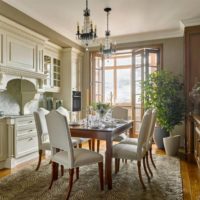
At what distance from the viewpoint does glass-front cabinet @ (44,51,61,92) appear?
194 inches

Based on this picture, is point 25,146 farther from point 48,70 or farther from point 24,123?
point 48,70

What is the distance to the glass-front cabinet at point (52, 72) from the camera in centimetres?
493

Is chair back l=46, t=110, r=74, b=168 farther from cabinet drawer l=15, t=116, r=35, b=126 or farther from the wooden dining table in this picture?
cabinet drawer l=15, t=116, r=35, b=126

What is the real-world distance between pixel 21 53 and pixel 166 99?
10.1 ft

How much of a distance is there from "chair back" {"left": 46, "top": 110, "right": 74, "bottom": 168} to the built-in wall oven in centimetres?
294

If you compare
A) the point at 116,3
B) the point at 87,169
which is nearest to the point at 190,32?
the point at 116,3

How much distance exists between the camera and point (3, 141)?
3445mm

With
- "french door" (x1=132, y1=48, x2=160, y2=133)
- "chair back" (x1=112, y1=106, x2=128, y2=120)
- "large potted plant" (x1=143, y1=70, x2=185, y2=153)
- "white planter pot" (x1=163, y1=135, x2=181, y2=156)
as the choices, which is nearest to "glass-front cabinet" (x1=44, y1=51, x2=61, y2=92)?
"chair back" (x1=112, y1=106, x2=128, y2=120)

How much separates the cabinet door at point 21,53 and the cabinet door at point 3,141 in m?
1.05

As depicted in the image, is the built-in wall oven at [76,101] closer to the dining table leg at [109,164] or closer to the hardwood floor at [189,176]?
the hardwood floor at [189,176]

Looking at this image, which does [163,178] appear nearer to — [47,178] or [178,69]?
[47,178]

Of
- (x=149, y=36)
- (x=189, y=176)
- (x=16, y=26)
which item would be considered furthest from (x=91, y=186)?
(x=149, y=36)

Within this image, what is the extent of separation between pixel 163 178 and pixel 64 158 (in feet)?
5.01

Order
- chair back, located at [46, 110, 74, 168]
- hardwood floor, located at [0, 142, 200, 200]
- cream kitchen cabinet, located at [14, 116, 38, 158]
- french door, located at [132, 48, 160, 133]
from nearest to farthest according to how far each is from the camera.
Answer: chair back, located at [46, 110, 74, 168], hardwood floor, located at [0, 142, 200, 200], cream kitchen cabinet, located at [14, 116, 38, 158], french door, located at [132, 48, 160, 133]
